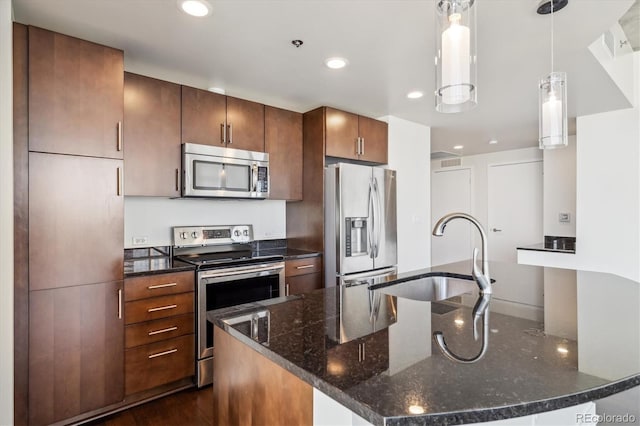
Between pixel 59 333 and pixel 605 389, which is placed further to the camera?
pixel 59 333

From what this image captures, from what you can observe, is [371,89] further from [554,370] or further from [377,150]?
[554,370]

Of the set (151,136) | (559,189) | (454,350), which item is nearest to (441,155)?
(559,189)

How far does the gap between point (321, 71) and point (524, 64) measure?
147 centimetres

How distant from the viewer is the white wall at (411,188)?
386cm

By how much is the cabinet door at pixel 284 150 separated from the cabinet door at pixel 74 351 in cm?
163

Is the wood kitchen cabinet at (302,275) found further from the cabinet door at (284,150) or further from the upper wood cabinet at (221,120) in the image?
the upper wood cabinet at (221,120)

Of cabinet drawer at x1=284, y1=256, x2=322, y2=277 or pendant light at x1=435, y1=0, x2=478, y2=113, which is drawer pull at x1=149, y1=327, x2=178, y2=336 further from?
pendant light at x1=435, y1=0, x2=478, y2=113

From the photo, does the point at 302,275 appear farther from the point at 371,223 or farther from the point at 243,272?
the point at 371,223

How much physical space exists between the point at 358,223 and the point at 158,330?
6.32ft

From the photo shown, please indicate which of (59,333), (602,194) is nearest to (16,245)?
A: (59,333)

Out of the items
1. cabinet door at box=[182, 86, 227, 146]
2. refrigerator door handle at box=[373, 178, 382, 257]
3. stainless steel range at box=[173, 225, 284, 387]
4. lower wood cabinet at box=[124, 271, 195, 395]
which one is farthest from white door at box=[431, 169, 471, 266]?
lower wood cabinet at box=[124, 271, 195, 395]

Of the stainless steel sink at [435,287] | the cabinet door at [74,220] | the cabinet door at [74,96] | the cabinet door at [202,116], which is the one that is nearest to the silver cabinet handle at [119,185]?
the cabinet door at [74,220]

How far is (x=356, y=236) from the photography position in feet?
11.0

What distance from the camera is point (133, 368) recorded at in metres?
2.24
